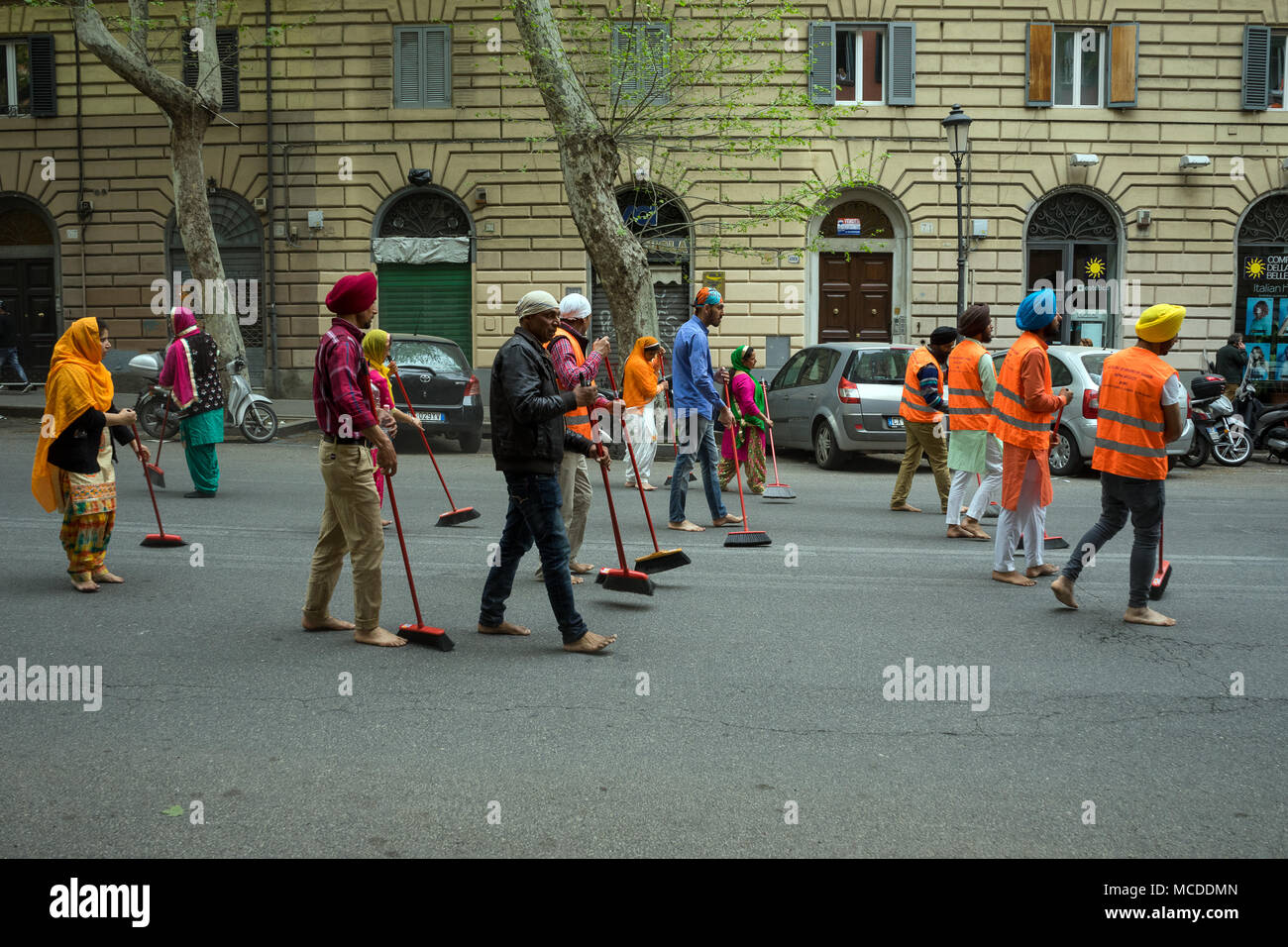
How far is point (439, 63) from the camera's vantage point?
23.2m

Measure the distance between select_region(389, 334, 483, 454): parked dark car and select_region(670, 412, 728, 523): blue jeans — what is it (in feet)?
22.4

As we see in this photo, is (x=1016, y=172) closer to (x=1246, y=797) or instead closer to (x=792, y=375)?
(x=792, y=375)

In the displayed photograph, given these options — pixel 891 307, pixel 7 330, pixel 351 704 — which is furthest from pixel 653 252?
pixel 351 704

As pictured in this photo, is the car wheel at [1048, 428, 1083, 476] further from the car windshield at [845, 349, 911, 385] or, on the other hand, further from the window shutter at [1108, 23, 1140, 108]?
the window shutter at [1108, 23, 1140, 108]

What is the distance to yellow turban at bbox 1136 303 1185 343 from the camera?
6.57 m

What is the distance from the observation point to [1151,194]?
2295 cm

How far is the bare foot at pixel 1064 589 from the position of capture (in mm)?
7027

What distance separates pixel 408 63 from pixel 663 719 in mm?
20773

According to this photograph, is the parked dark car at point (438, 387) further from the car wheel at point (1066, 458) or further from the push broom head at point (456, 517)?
the car wheel at point (1066, 458)

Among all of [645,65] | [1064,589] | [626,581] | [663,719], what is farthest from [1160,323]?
[645,65]

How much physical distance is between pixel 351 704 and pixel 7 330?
853 inches

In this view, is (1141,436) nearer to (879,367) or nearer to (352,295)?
(352,295)

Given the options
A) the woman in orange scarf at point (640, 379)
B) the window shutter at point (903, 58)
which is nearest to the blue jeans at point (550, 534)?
the woman in orange scarf at point (640, 379)

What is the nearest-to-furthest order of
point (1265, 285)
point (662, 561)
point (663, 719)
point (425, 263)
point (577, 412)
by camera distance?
point (663, 719)
point (577, 412)
point (662, 561)
point (1265, 285)
point (425, 263)
